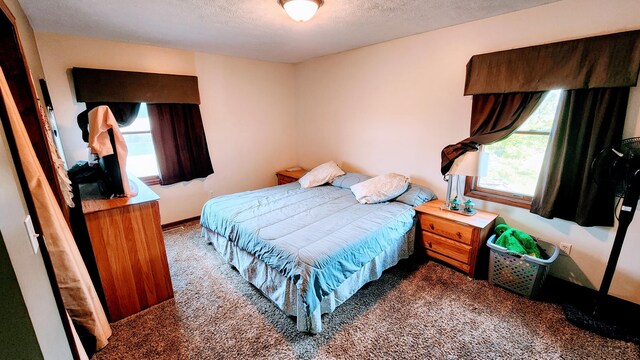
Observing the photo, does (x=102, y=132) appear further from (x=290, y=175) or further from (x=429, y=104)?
(x=429, y=104)

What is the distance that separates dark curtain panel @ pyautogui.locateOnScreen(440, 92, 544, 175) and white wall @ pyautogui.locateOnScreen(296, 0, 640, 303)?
135mm

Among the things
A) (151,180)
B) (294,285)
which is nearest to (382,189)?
(294,285)

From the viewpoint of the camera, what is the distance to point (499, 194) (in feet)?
8.50

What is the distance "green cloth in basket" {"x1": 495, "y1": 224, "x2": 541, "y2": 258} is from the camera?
2.19m

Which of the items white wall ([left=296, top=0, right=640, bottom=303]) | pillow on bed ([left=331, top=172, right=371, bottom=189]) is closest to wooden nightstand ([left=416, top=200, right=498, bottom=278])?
white wall ([left=296, top=0, right=640, bottom=303])

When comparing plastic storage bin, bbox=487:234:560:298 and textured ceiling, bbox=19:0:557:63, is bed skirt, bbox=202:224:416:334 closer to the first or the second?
plastic storage bin, bbox=487:234:560:298

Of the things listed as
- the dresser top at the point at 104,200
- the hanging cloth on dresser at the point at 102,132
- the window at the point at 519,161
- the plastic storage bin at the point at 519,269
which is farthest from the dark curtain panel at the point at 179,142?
the plastic storage bin at the point at 519,269

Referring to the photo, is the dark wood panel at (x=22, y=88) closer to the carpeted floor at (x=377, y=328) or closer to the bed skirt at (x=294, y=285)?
the carpeted floor at (x=377, y=328)

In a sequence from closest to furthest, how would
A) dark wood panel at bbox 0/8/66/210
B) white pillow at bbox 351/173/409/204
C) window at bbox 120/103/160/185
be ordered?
dark wood panel at bbox 0/8/66/210
white pillow at bbox 351/173/409/204
window at bbox 120/103/160/185

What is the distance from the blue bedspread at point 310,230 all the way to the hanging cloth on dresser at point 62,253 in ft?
3.35

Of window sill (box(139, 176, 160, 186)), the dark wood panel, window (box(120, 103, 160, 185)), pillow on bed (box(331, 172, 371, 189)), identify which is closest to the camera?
the dark wood panel

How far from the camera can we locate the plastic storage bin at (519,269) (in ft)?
6.75

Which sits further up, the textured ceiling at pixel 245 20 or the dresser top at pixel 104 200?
the textured ceiling at pixel 245 20

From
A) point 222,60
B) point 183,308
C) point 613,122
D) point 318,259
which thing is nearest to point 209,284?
point 183,308
